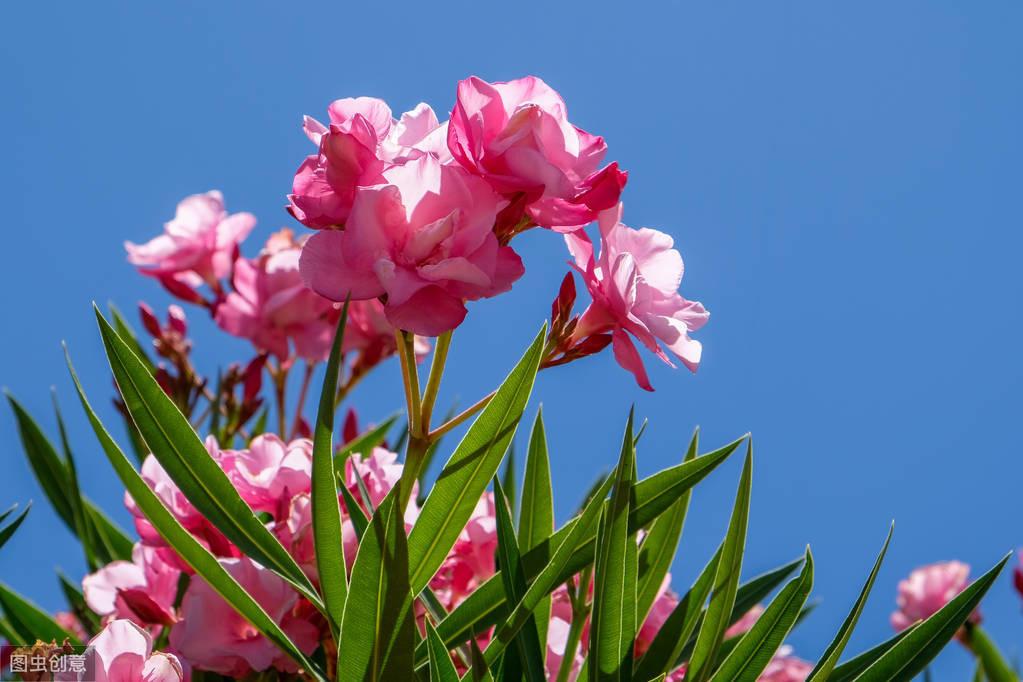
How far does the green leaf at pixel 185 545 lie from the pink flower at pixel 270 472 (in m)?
0.14

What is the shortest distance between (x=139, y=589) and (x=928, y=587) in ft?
7.59

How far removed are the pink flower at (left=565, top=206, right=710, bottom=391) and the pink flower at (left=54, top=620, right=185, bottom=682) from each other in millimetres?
414

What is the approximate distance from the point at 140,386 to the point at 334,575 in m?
0.21

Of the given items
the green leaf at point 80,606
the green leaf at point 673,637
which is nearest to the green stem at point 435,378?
the green leaf at point 673,637

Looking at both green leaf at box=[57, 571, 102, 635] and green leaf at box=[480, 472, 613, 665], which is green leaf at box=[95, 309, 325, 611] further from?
green leaf at box=[57, 571, 102, 635]

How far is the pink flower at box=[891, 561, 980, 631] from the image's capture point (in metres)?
2.71

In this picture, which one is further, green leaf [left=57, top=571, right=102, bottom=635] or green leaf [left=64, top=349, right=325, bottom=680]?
green leaf [left=57, top=571, right=102, bottom=635]

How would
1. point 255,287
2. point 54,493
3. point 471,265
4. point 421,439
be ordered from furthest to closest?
point 255,287
point 54,493
point 421,439
point 471,265

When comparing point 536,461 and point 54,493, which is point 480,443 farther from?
point 54,493

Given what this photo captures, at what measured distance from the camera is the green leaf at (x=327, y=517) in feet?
2.38

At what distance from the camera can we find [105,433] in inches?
32.6

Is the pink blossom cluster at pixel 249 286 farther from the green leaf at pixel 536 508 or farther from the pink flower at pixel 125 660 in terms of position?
the pink flower at pixel 125 660

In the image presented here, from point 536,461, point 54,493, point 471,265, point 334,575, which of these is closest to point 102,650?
point 334,575

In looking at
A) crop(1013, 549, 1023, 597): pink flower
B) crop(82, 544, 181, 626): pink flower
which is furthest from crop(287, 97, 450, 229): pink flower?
crop(1013, 549, 1023, 597): pink flower
